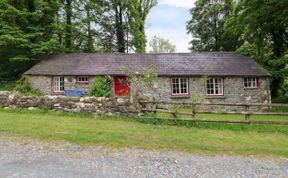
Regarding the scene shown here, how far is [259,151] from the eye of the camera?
687 cm

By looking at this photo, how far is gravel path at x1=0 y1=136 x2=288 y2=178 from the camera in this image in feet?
16.4

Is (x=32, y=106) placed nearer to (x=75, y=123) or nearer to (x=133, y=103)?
(x=75, y=123)

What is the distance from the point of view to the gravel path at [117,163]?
16.4 feet

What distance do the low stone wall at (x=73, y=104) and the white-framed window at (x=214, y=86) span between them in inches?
338

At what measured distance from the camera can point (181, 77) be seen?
59.6ft

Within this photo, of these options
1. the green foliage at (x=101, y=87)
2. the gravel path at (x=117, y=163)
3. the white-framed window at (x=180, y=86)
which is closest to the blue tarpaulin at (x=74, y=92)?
the green foliage at (x=101, y=87)

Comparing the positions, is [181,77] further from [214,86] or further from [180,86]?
[214,86]

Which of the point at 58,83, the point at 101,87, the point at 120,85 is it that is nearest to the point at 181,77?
the point at 120,85

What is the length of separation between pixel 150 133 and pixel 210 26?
92.0 ft

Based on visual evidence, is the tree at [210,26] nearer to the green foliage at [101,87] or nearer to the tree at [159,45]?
the tree at [159,45]

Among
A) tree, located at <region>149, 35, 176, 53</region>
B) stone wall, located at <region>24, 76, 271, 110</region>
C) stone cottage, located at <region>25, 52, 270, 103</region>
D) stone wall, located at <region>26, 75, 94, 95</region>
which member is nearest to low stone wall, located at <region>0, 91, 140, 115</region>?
stone cottage, located at <region>25, 52, 270, 103</region>

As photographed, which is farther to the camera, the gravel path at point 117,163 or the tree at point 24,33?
the tree at point 24,33

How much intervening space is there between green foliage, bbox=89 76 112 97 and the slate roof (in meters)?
0.51

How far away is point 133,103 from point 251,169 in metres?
6.68
